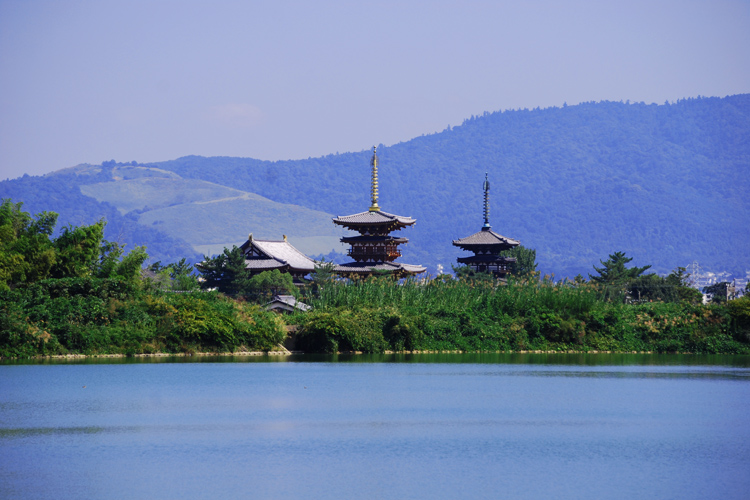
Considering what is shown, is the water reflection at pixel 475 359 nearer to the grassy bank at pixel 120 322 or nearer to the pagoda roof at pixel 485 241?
the grassy bank at pixel 120 322

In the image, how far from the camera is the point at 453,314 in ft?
123

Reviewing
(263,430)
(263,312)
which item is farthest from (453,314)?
(263,430)

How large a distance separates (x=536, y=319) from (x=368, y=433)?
21.9 meters

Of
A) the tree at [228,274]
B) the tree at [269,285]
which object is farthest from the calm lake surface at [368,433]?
the tree at [269,285]

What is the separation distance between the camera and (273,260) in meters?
66.5

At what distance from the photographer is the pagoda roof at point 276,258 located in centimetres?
6556

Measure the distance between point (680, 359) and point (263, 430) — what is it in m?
21.6

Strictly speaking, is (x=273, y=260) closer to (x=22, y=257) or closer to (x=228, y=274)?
(x=228, y=274)

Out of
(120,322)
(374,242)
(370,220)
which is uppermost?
(370,220)

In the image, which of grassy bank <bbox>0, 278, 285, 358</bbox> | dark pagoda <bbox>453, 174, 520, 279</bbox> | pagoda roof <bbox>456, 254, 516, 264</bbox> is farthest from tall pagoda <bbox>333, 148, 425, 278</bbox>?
grassy bank <bbox>0, 278, 285, 358</bbox>

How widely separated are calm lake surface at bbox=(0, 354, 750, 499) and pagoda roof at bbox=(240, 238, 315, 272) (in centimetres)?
3795

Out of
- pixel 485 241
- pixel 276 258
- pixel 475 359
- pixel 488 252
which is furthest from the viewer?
pixel 488 252

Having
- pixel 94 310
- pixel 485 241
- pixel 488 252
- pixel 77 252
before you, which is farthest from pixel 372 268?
pixel 94 310

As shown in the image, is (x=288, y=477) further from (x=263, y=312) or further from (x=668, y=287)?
(x=668, y=287)
